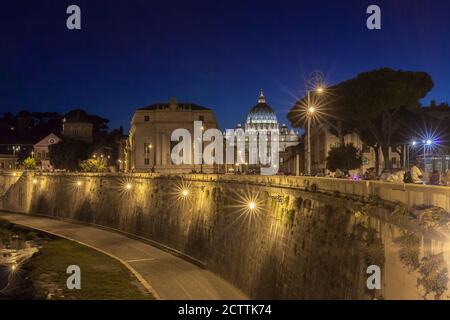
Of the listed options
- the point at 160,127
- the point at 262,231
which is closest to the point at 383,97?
the point at 262,231

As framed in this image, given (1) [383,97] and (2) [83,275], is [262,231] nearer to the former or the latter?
(2) [83,275]

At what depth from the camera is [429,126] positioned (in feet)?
166

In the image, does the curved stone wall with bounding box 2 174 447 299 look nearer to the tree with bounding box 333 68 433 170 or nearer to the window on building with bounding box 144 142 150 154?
the tree with bounding box 333 68 433 170

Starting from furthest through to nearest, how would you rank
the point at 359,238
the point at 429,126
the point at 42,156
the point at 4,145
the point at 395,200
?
the point at 4,145
the point at 42,156
the point at 429,126
the point at 359,238
the point at 395,200

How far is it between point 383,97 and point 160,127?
5812 cm

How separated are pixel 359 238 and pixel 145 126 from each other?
8498 cm

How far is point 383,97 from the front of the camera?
44688mm

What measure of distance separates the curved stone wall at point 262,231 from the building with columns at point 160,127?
40.5 m

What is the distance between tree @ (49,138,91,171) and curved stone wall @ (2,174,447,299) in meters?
48.6

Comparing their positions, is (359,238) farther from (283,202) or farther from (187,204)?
(187,204)

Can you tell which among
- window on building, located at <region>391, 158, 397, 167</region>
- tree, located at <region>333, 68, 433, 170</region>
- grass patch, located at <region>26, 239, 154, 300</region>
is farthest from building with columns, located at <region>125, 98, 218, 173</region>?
grass patch, located at <region>26, 239, 154, 300</region>

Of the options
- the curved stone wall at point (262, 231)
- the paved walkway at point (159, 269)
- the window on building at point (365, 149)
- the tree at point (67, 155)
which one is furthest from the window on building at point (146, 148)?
the paved walkway at point (159, 269)

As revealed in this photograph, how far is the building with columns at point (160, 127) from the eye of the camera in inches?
3831
